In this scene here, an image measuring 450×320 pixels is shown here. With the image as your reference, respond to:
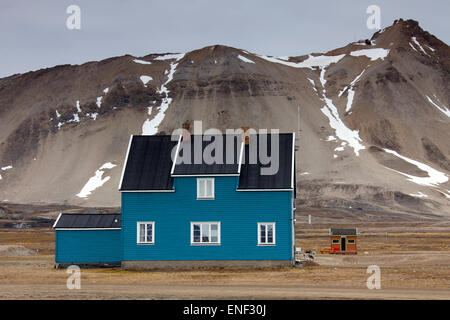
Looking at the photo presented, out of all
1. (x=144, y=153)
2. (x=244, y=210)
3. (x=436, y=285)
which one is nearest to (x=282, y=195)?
(x=244, y=210)

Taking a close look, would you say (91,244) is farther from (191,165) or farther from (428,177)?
(428,177)

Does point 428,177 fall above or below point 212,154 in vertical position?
above

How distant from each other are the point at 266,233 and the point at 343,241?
54.1ft

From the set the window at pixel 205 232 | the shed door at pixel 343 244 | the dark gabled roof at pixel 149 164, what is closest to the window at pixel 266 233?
the window at pixel 205 232

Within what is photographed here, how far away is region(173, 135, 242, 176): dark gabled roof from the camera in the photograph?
48.8 meters

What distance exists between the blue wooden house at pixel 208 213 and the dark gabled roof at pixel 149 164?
0.20 feet

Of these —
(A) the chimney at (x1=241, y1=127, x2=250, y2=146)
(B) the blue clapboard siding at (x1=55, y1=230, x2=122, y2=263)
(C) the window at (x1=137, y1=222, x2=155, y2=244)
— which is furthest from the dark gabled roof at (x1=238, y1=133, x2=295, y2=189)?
(B) the blue clapboard siding at (x1=55, y1=230, x2=122, y2=263)

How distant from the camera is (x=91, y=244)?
2019 inches

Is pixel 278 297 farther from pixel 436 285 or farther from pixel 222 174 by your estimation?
pixel 222 174

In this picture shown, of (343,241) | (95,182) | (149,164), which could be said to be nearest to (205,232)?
(149,164)

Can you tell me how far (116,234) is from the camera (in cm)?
5131

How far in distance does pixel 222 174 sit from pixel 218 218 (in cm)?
266

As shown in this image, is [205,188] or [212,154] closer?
[205,188]
